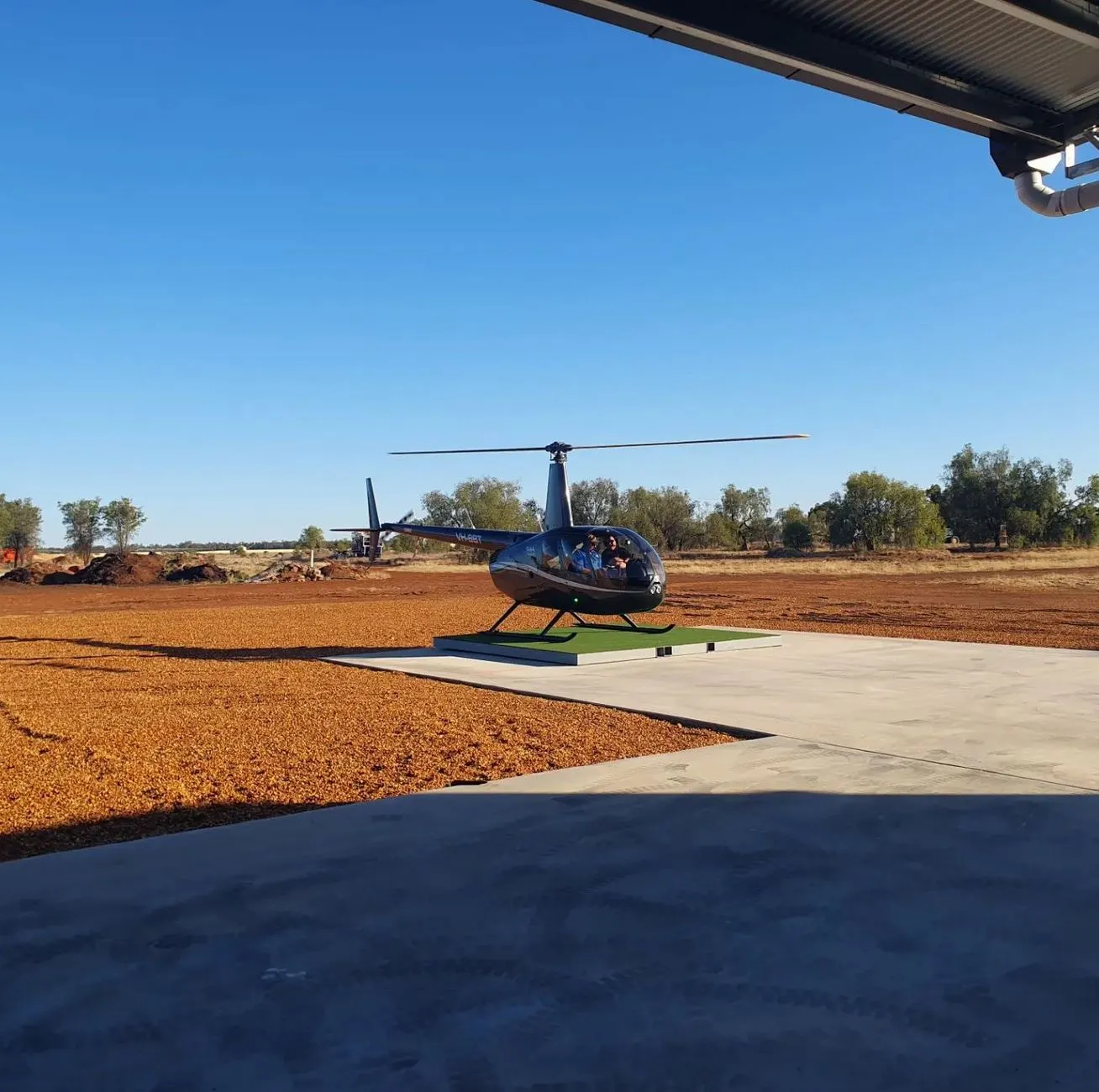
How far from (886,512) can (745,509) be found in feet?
64.7

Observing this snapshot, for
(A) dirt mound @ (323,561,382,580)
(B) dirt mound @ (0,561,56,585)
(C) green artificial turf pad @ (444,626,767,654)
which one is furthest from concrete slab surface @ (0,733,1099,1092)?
(B) dirt mound @ (0,561,56,585)

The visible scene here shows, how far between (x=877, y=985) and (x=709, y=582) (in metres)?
→ 36.4

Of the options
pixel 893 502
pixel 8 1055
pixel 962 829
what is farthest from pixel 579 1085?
pixel 893 502

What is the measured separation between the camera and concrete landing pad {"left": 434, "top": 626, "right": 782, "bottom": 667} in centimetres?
1272

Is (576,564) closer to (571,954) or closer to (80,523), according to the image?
(571,954)

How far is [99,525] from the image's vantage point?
87.4 meters

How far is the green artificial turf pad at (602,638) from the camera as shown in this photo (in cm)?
1327

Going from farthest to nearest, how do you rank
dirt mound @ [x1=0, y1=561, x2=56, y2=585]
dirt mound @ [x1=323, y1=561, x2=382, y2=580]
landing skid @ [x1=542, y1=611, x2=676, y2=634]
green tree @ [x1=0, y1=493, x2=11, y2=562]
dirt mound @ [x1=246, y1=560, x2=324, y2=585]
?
1. green tree @ [x1=0, y1=493, x2=11, y2=562]
2. dirt mound @ [x1=323, y1=561, x2=382, y2=580]
3. dirt mound @ [x1=246, y1=560, x2=324, y2=585]
4. dirt mound @ [x1=0, y1=561, x2=56, y2=585]
5. landing skid @ [x1=542, y1=611, x2=676, y2=634]

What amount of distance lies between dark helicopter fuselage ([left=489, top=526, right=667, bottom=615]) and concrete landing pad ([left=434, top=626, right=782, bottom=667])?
0.57m

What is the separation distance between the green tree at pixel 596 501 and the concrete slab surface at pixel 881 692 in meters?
63.6

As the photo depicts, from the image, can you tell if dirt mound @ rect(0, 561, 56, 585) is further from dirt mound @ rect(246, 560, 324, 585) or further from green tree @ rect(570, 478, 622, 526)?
green tree @ rect(570, 478, 622, 526)

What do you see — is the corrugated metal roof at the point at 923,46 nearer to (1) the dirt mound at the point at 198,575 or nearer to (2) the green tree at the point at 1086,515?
(1) the dirt mound at the point at 198,575

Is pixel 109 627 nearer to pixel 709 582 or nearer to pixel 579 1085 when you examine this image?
pixel 579 1085

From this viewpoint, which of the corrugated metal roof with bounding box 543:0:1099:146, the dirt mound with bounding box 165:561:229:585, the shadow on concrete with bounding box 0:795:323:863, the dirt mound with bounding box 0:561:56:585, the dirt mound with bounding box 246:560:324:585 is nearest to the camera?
the corrugated metal roof with bounding box 543:0:1099:146
